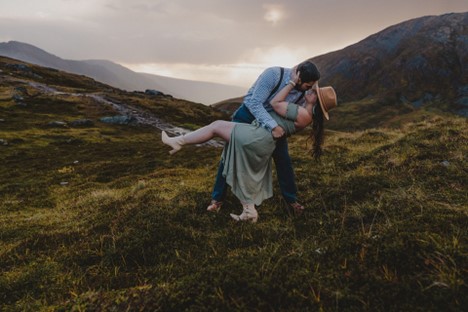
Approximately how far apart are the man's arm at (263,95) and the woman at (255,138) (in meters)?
0.18

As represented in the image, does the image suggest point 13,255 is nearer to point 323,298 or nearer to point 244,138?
point 244,138

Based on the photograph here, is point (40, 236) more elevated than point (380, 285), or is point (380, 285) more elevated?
point (380, 285)

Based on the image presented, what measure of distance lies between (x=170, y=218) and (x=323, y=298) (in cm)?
396

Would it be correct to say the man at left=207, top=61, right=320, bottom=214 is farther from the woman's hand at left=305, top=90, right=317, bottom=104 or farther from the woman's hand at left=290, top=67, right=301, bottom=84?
the woman's hand at left=305, top=90, right=317, bottom=104

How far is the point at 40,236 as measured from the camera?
21.8 feet

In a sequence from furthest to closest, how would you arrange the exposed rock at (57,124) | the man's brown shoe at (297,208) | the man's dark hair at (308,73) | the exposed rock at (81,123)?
1. the exposed rock at (81,123)
2. the exposed rock at (57,124)
3. the man's brown shoe at (297,208)
4. the man's dark hair at (308,73)

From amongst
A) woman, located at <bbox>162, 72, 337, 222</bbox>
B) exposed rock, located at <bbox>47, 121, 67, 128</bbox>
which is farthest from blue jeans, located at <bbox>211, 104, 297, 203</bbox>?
exposed rock, located at <bbox>47, 121, 67, 128</bbox>

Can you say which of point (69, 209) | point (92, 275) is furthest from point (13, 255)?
point (69, 209)

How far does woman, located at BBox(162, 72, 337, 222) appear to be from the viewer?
593 cm

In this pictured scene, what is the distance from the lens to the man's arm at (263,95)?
5.86m

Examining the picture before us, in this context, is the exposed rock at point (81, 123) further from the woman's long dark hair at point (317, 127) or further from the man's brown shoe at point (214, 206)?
the woman's long dark hair at point (317, 127)

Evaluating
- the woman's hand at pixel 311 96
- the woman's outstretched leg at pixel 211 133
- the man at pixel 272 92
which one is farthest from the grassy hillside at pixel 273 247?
the woman's hand at pixel 311 96

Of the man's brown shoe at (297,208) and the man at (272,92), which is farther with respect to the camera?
the man's brown shoe at (297,208)

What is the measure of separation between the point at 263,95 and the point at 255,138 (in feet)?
2.70
